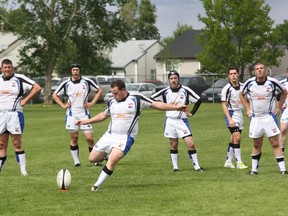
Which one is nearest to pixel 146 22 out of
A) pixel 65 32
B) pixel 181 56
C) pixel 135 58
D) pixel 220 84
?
pixel 135 58

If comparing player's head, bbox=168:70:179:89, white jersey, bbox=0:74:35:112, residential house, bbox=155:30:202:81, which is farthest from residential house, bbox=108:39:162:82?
white jersey, bbox=0:74:35:112

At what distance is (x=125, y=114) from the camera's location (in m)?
12.9

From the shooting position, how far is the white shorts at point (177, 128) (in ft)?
50.0

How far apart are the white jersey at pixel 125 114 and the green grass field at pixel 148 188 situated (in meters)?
1.03

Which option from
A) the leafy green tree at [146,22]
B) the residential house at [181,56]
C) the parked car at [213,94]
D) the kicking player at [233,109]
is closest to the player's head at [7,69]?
the kicking player at [233,109]

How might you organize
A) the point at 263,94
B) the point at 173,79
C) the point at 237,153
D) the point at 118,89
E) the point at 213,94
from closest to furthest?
1. the point at 118,89
2. the point at 263,94
3. the point at 173,79
4. the point at 237,153
5. the point at 213,94

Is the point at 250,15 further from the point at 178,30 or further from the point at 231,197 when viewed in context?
the point at 178,30

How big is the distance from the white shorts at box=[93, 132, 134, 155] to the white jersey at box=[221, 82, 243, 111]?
3.75m

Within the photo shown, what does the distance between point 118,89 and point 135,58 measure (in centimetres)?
8606

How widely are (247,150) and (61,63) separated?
124 ft

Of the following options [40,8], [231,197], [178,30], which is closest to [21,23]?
[40,8]

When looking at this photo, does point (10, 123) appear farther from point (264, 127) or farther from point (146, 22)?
point (146, 22)

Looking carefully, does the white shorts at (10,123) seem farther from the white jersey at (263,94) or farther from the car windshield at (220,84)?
the car windshield at (220,84)

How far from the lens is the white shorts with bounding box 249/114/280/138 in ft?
46.0
